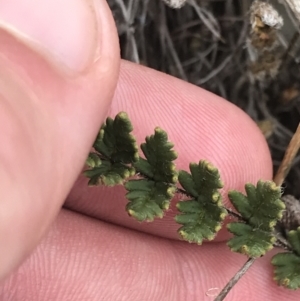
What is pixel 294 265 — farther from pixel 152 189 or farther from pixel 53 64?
pixel 53 64

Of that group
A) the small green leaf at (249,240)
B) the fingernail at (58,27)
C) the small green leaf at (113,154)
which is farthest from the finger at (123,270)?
the fingernail at (58,27)

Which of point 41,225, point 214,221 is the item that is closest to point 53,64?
point 41,225

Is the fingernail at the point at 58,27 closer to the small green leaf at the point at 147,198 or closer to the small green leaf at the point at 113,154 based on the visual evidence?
the small green leaf at the point at 113,154

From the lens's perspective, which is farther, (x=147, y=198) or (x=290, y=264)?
(x=290, y=264)

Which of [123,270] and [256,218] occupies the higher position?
[256,218]

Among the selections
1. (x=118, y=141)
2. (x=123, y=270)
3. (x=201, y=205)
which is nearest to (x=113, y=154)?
(x=118, y=141)

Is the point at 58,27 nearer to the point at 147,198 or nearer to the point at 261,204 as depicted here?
the point at 147,198

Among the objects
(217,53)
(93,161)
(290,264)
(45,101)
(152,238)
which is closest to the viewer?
(45,101)
